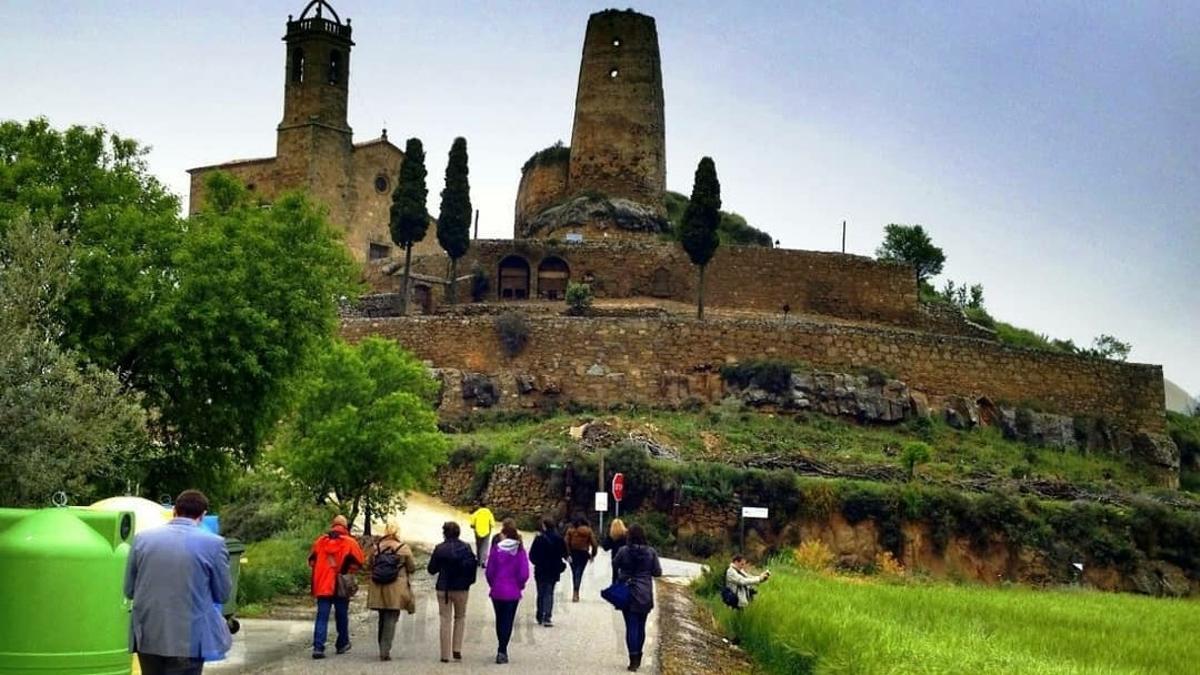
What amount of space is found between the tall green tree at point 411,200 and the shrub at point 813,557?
72.7 feet

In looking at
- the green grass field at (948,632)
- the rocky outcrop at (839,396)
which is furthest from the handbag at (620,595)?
the rocky outcrop at (839,396)

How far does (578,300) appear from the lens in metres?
50.1

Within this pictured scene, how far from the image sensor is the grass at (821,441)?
39094mm

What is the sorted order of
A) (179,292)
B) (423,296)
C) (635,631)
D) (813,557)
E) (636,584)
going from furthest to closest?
(423,296) < (813,557) < (179,292) < (636,584) < (635,631)

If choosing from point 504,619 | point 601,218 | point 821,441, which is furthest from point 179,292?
point 601,218

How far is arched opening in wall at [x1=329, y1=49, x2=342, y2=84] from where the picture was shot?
5791 centimetres

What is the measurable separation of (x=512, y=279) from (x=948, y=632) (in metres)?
40.8

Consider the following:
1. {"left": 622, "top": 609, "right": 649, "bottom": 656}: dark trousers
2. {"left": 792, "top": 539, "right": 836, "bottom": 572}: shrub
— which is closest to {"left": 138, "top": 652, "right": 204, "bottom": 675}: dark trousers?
{"left": 622, "top": 609, "right": 649, "bottom": 656}: dark trousers

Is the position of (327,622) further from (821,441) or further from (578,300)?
(578,300)

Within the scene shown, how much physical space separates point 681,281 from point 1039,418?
47.8 feet

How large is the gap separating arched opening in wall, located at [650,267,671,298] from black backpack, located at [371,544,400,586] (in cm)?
4075

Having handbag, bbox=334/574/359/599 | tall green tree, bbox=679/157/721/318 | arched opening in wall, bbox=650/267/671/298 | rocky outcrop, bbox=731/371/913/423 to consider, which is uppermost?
tall green tree, bbox=679/157/721/318

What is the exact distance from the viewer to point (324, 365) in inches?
1143

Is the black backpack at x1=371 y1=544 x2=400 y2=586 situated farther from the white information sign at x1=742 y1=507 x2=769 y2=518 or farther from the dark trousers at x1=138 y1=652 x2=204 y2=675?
the white information sign at x1=742 y1=507 x2=769 y2=518
